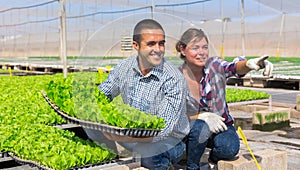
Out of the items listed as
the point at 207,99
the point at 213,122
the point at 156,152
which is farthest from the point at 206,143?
the point at 156,152

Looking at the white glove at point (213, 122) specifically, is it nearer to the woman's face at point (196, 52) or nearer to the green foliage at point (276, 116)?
the woman's face at point (196, 52)

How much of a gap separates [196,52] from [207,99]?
46 centimetres

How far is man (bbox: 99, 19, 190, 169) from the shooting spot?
282 cm

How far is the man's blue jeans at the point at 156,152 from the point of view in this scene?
10.1ft

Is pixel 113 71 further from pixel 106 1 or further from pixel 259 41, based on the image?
pixel 259 41

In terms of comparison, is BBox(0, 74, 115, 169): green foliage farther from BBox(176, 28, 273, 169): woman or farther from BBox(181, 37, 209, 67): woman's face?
BBox(181, 37, 209, 67): woman's face

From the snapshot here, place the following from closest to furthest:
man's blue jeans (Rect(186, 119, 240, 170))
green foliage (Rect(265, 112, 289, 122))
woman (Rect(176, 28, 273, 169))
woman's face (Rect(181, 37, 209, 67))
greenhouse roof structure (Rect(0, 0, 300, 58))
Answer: woman's face (Rect(181, 37, 209, 67)) < woman (Rect(176, 28, 273, 169)) < man's blue jeans (Rect(186, 119, 240, 170)) < green foliage (Rect(265, 112, 289, 122)) < greenhouse roof structure (Rect(0, 0, 300, 58))

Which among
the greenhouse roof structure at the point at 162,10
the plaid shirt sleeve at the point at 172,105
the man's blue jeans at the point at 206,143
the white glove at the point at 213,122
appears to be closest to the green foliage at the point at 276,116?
the greenhouse roof structure at the point at 162,10

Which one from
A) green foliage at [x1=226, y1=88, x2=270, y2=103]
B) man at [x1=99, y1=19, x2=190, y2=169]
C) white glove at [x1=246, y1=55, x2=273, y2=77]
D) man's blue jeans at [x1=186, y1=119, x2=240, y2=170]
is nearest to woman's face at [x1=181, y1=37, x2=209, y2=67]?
man at [x1=99, y1=19, x2=190, y2=169]

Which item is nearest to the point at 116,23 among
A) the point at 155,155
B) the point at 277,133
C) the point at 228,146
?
the point at 155,155

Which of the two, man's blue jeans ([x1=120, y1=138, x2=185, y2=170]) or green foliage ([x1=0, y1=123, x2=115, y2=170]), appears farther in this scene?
green foliage ([x1=0, y1=123, x2=115, y2=170])

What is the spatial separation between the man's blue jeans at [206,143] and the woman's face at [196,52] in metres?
0.45

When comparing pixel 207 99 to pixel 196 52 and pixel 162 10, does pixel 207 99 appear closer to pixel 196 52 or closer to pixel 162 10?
pixel 196 52

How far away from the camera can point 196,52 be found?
3145 mm
